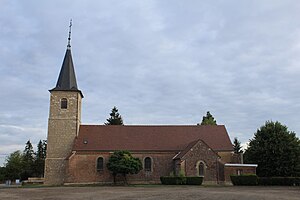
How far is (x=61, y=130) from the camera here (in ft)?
148

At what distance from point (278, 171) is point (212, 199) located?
2510cm

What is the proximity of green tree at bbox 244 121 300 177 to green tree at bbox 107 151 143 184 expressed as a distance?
1571 cm

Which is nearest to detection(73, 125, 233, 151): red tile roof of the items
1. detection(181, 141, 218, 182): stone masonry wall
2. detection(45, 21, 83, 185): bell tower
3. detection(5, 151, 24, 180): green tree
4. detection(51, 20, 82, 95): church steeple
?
detection(45, 21, 83, 185): bell tower

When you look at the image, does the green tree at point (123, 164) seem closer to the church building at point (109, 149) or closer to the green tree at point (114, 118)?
the church building at point (109, 149)

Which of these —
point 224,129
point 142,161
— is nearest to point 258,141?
point 224,129

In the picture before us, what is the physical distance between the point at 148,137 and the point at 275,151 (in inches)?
691

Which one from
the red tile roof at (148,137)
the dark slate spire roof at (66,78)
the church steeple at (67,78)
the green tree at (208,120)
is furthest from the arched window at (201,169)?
the green tree at (208,120)

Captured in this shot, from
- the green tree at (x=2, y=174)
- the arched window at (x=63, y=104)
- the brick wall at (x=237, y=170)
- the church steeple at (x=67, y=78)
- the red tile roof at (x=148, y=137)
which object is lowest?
the green tree at (x=2, y=174)

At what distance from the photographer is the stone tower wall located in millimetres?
44094

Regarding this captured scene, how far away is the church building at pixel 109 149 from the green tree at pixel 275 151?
209cm

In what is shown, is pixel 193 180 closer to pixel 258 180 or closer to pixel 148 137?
pixel 258 180

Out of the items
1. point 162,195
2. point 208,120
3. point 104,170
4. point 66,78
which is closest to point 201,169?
point 104,170

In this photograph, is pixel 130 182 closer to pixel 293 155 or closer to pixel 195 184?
pixel 195 184

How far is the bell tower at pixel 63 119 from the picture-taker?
4441cm
